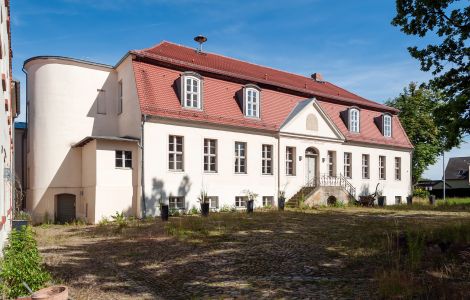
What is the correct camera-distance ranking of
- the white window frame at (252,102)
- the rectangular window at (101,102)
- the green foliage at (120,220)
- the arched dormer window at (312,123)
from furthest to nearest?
the arched dormer window at (312,123) → the white window frame at (252,102) → the rectangular window at (101,102) → the green foliage at (120,220)

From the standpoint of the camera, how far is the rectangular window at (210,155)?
22312mm

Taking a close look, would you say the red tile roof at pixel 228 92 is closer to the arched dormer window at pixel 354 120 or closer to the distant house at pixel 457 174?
the arched dormer window at pixel 354 120

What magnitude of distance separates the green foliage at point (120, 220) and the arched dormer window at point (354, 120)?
17.4 metres

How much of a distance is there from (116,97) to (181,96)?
4.15m

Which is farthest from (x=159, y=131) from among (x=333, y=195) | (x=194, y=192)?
(x=333, y=195)

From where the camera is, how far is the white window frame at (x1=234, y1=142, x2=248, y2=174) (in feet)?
77.3

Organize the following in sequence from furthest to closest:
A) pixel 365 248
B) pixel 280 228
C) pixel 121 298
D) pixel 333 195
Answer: pixel 333 195
pixel 280 228
pixel 365 248
pixel 121 298

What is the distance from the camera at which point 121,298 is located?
23.4 ft

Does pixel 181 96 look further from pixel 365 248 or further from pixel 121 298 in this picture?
pixel 121 298

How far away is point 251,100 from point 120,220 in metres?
10.7

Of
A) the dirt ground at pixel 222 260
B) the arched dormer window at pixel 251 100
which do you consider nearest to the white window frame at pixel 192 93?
the arched dormer window at pixel 251 100

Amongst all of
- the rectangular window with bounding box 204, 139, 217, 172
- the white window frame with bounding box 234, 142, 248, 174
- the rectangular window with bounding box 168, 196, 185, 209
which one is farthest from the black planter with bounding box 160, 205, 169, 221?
the white window frame with bounding box 234, 142, 248, 174

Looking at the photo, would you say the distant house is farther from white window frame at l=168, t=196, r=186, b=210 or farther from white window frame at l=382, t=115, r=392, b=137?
white window frame at l=168, t=196, r=186, b=210

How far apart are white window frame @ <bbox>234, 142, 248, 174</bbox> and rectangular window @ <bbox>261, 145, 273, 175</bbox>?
1301mm
